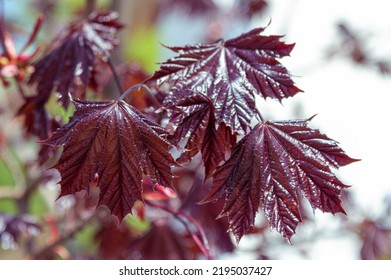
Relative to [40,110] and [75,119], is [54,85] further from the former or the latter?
[75,119]

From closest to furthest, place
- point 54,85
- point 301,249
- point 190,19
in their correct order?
point 54,85 → point 301,249 → point 190,19

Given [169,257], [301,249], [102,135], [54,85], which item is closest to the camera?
[102,135]

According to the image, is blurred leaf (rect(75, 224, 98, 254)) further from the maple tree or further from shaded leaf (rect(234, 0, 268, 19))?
shaded leaf (rect(234, 0, 268, 19))

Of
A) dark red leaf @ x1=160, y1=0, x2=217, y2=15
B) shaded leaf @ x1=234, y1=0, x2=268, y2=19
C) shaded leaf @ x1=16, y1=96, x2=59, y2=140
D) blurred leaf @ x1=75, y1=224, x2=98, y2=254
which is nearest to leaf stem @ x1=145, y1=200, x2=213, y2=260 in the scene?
shaded leaf @ x1=16, y1=96, x2=59, y2=140

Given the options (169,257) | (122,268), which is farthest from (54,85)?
(169,257)

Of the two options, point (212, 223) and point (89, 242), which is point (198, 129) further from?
point (89, 242)
